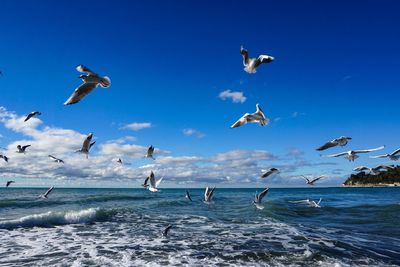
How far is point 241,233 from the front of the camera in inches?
637

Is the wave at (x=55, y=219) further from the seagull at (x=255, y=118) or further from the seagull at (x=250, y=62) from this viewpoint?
the seagull at (x=250, y=62)

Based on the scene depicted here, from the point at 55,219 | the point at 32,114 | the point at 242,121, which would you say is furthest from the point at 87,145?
the point at 55,219

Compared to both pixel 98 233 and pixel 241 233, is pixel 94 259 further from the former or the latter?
pixel 241 233

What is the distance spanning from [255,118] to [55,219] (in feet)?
52.6

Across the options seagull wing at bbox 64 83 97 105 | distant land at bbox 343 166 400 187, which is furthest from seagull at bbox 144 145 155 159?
distant land at bbox 343 166 400 187

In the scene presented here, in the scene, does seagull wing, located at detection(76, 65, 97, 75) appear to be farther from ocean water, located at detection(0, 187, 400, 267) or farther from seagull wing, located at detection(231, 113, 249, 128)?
ocean water, located at detection(0, 187, 400, 267)

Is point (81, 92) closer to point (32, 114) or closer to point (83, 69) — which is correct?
point (83, 69)

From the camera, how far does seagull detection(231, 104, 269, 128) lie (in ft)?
30.3

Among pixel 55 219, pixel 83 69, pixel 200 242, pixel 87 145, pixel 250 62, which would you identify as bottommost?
pixel 200 242

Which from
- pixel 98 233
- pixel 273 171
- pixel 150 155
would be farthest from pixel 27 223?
pixel 273 171

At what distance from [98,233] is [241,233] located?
5.86 meters

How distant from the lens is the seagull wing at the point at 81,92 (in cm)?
741

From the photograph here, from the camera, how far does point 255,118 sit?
9.38m

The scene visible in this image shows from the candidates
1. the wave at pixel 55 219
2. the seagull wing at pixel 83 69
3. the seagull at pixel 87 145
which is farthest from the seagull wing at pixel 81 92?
the wave at pixel 55 219
